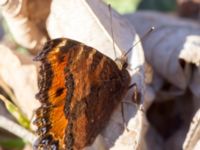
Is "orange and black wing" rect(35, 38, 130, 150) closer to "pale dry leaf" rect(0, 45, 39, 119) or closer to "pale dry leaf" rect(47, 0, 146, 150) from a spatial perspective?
"pale dry leaf" rect(47, 0, 146, 150)

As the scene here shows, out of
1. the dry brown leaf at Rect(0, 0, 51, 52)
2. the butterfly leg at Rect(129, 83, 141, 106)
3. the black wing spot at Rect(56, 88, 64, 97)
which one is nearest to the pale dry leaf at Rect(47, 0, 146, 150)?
the butterfly leg at Rect(129, 83, 141, 106)

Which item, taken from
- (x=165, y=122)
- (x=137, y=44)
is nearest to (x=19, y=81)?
(x=137, y=44)

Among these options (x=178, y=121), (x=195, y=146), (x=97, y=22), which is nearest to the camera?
(x=195, y=146)

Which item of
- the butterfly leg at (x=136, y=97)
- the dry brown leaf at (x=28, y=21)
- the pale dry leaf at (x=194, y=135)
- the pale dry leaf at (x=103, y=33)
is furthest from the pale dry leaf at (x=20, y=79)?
the pale dry leaf at (x=194, y=135)

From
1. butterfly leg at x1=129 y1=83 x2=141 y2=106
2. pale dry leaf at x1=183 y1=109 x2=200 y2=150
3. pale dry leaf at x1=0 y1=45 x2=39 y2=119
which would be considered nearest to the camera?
pale dry leaf at x1=183 y1=109 x2=200 y2=150

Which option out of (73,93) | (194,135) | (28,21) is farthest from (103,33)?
(194,135)

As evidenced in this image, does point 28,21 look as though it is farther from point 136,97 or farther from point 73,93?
point 136,97

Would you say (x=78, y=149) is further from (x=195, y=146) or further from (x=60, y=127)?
(x=195, y=146)
